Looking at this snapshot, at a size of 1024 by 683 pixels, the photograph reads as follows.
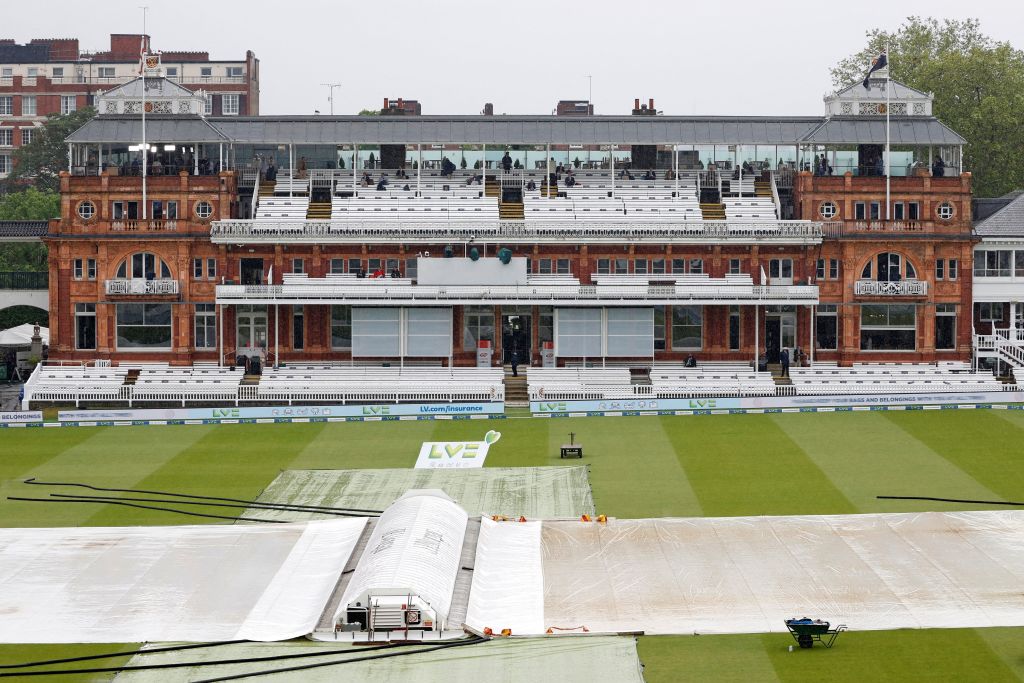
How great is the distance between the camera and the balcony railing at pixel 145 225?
73562 millimetres

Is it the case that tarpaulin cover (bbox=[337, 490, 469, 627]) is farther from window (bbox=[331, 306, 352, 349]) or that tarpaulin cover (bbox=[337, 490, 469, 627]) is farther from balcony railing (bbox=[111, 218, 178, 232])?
balcony railing (bbox=[111, 218, 178, 232])

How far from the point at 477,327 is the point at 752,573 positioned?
35.1m

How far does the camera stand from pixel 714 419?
63.8 meters

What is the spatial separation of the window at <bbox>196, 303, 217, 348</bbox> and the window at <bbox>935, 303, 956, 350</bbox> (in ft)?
112

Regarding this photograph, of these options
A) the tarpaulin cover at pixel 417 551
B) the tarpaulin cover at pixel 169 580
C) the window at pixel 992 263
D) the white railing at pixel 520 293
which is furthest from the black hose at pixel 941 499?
the window at pixel 992 263

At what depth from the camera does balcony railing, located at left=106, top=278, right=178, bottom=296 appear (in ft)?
240

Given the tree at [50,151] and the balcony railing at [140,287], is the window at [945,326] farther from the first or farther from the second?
the tree at [50,151]

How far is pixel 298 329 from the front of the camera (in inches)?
2921

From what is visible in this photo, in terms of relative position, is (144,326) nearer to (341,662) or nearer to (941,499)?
(941,499)

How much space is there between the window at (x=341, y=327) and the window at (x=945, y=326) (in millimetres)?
27587

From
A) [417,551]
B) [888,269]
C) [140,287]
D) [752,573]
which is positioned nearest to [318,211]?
[140,287]

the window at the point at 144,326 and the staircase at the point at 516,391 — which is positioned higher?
the window at the point at 144,326

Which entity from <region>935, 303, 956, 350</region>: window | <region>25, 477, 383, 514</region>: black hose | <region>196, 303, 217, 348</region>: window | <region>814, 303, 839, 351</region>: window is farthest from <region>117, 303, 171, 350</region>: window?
<region>935, 303, 956, 350</region>: window

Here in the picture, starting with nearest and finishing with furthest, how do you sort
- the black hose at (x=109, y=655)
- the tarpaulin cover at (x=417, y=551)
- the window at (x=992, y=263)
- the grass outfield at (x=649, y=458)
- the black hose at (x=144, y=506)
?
1. the black hose at (x=109, y=655)
2. the tarpaulin cover at (x=417, y=551)
3. the black hose at (x=144, y=506)
4. the grass outfield at (x=649, y=458)
5. the window at (x=992, y=263)
